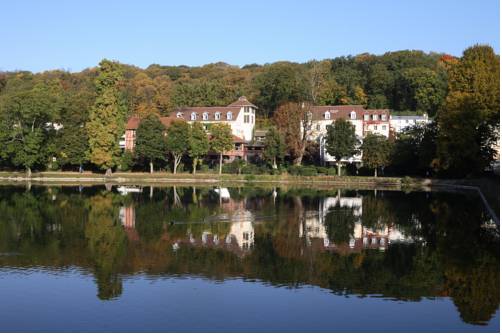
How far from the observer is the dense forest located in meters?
48.7

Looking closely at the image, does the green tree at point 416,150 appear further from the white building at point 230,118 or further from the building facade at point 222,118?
the white building at point 230,118

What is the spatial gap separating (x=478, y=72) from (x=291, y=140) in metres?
21.1

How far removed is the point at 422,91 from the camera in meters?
81.4

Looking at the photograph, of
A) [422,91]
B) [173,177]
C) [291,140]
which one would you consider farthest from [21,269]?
[422,91]

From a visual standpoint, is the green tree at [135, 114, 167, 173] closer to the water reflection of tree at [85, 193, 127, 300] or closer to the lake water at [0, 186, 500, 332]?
the water reflection of tree at [85, 193, 127, 300]

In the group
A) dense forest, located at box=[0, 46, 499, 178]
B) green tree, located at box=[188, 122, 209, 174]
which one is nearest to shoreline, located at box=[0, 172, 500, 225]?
dense forest, located at box=[0, 46, 499, 178]

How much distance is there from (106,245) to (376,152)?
38862 millimetres

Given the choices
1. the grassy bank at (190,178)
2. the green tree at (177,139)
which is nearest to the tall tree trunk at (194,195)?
the grassy bank at (190,178)

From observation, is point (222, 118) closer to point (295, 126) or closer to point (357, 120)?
point (295, 126)

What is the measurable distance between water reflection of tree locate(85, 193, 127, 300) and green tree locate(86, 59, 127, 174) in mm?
23042

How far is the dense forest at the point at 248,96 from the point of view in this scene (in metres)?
48.7

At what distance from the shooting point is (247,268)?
1961cm

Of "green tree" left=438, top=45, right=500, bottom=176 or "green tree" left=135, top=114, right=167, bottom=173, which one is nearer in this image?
"green tree" left=438, top=45, right=500, bottom=176

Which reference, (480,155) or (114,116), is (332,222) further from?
(114,116)
